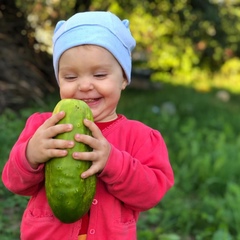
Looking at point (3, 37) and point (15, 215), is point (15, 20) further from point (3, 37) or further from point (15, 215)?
point (15, 215)

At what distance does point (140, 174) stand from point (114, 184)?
0.12m

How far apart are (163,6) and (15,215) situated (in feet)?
14.6

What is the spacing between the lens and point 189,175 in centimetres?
516

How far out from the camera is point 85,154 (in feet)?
6.62

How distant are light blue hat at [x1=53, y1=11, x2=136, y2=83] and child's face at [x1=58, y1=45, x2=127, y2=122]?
26mm

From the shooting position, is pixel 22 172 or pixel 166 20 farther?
pixel 166 20

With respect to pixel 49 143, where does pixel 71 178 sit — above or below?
below

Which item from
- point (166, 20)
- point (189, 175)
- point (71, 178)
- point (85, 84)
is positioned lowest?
point (71, 178)

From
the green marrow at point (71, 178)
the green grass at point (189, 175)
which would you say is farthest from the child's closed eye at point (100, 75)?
the green grass at point (189, 175)

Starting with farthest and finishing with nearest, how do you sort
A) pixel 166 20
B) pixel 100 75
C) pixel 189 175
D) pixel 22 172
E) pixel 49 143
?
pixel 166 20 → pixel 189 175 → pixel 100 75 → pixel 22 172 → pixel 49 143

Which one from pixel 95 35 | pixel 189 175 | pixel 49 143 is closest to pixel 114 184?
pixel 49 143

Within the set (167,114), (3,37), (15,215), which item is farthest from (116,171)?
(167,114)

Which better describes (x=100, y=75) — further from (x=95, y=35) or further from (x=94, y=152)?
(x=94, y=152)

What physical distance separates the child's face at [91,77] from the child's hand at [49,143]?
218mm
